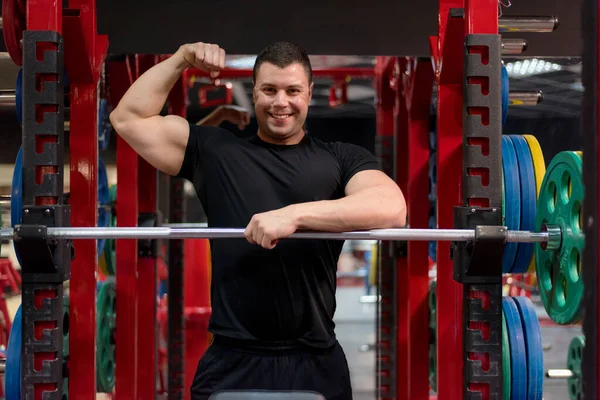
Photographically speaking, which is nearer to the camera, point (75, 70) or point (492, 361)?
point (492, 361)

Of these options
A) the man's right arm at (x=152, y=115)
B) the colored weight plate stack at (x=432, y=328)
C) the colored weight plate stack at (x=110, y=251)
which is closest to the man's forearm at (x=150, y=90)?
the man's right arm at (x=152, y=115)

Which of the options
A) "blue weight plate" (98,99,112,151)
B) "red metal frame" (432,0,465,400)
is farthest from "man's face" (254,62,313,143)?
"blue weight plate" (98,99,112,151)

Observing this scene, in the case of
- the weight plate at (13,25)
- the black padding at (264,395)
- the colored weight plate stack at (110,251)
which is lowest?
the black padding at (264,395)

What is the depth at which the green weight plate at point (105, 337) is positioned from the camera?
9.27 feet

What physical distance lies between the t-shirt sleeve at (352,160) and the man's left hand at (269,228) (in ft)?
1.21

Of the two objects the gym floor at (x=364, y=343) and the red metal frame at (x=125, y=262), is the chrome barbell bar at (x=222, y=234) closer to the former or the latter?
the red metal frame at (x=125, y=262)

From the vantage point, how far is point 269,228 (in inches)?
60.4

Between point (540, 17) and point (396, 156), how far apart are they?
1.29 meters

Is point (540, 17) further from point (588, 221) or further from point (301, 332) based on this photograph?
point (588, 221)

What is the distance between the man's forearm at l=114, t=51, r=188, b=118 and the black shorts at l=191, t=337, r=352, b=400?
0.65 meters

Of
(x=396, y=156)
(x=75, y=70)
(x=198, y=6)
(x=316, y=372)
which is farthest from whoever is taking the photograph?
(x=396, y=156)

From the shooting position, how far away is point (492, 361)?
179 centimetres

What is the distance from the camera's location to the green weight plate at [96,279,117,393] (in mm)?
2824

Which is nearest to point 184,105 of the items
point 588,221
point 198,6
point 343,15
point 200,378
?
point 198,6
